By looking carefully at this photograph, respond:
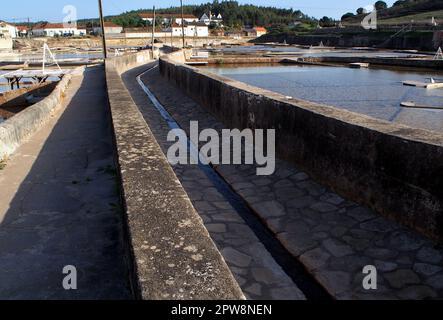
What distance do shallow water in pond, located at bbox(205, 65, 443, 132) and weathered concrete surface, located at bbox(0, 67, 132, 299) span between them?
8379 millimetres

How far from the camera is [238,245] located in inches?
190

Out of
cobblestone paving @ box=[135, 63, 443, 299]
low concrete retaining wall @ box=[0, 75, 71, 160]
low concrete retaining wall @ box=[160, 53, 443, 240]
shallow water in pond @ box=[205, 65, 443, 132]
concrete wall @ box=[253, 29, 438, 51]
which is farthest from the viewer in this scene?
concrete wall @ box=[253, 29, 438, 51]

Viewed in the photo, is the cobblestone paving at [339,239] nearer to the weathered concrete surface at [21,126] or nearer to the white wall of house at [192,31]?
the weathered concrete surface at [21,126]

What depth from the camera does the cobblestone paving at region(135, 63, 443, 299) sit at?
3879mm

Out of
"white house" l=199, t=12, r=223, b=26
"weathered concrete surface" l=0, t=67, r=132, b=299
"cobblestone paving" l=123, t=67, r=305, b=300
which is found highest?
"white house" l=199, t=12, r=223, b=26

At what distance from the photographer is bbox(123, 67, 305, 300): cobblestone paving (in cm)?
400

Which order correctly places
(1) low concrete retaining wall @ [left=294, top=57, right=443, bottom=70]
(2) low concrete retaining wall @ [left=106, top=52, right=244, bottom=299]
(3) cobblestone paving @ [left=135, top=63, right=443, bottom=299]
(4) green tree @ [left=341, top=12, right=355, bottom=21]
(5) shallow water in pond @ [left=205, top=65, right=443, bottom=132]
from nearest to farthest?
(2) low concrete retaining wall @ [left=106, top=52, right=244, bottom=299]
(3) cobblestone paving @ [left=135, top=63, right=443, bottom=299]
(5) shallow water in pond @ [left=205, top=65, right=443, bottom=132]
(1) low concrete retaining wall @ [left=294, top=57, right=443, bottom=70]
(4) green tree @ [left=341, top=12, right=355, bottom=21]

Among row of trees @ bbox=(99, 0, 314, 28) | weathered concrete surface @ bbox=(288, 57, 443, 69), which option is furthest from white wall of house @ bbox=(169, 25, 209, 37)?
weathered concrete surface @ bbox=(288, 57, 443, 69)

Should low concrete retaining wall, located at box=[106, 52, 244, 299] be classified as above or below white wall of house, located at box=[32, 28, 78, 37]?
below

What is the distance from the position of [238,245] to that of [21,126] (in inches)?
204

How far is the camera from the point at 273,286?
4027 millimetres

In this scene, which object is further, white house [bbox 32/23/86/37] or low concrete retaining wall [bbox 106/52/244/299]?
white house [bbox 32/23/86/37]

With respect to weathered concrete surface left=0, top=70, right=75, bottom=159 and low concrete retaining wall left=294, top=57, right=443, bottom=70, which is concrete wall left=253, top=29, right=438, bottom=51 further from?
weathered concrete surface left=0, top=70, right=75, bottom=159

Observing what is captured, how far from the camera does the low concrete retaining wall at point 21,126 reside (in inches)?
267
